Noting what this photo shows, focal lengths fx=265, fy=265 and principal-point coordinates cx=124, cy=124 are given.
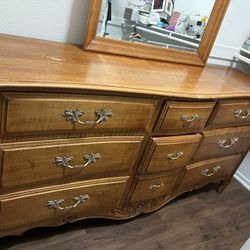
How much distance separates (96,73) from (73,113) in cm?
20

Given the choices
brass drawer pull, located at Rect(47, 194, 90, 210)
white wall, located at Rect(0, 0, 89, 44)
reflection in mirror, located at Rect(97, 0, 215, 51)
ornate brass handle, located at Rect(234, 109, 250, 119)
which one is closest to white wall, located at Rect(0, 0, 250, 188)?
white wall, located at Rect(0, 0, 89, 44)

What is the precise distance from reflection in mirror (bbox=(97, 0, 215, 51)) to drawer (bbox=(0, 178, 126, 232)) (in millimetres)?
710

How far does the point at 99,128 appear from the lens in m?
1.00

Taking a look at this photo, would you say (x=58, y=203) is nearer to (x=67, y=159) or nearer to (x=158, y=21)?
(x=67, y=159)

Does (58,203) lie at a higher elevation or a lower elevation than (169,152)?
lower

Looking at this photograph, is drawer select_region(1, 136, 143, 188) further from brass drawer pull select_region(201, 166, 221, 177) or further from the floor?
brass drawer pull select_region(201, 166, 221, 177)

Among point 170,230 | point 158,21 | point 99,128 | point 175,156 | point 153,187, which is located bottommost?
point 170,230

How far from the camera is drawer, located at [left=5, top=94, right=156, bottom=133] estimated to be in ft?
2.67

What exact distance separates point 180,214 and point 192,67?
91 centimetres

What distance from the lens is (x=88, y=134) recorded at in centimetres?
101

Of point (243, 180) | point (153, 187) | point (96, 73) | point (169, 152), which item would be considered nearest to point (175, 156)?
point (169, 152)

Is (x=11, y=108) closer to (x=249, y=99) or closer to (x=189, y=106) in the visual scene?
Result: (x=189, y=106)

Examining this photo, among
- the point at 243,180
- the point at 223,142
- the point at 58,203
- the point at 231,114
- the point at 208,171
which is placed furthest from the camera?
the point at 243,180

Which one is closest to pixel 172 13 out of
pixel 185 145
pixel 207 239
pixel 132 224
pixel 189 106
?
pixel 189 106
